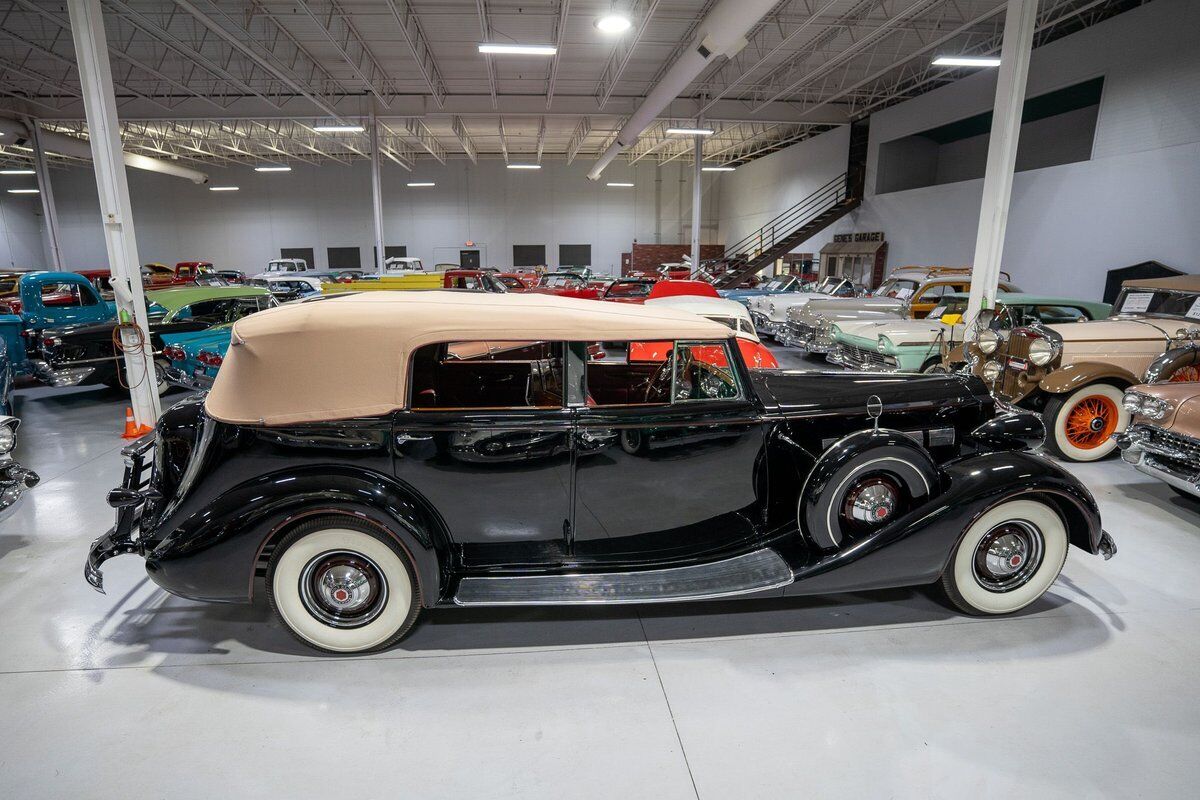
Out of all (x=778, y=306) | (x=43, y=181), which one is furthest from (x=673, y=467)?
(x=43, y=181)

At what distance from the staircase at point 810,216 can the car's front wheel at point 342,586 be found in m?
19.7

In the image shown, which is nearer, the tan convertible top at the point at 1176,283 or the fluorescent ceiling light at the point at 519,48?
the tan convertible top at the point at 1176,283

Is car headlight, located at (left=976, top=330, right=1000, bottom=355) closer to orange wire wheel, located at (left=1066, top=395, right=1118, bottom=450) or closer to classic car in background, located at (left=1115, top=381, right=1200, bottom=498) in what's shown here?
orange wire wheel, located at (left=1066, top=395, right=1118, bottom=450)

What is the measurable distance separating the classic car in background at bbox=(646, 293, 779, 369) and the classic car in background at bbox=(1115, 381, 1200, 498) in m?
2.83

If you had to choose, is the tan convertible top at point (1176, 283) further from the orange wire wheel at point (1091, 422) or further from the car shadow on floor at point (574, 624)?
the car shadow on floor at point (574, 624)

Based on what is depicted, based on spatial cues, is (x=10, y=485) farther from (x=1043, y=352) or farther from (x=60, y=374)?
(x=1043, y=352)

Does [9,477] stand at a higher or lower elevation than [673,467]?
lower

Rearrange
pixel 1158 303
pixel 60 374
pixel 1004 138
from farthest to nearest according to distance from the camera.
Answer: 1. pixel 60 374
2. pixel 1004 138
3. pixel 1158 303

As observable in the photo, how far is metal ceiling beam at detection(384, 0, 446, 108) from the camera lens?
11.8 m

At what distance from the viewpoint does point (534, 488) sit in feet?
9.62

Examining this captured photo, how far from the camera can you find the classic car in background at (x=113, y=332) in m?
7.43

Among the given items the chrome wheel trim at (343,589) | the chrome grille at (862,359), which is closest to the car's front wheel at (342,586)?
the chrome wheel trim at (343,589)

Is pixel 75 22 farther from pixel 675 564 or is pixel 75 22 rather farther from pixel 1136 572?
pixel 1136 572

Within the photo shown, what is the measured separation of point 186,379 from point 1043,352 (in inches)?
371
